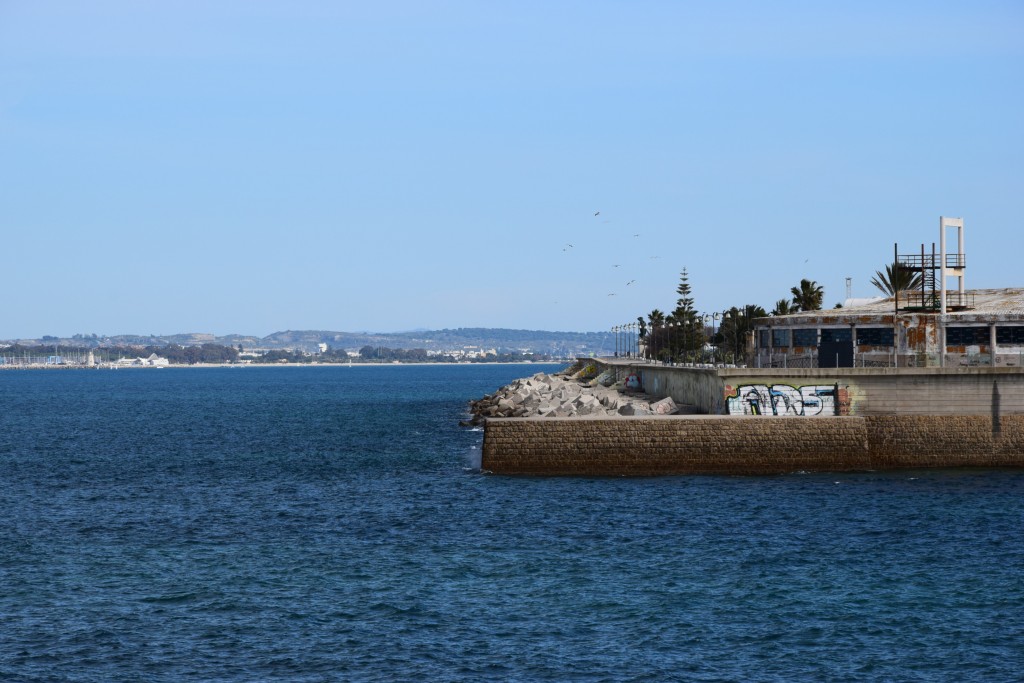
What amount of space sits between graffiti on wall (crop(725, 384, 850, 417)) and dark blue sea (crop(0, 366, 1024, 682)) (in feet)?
11.7

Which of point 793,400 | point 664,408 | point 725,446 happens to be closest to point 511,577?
point 725,446

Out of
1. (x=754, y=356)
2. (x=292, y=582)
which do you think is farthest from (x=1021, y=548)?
(x=754, y=356)

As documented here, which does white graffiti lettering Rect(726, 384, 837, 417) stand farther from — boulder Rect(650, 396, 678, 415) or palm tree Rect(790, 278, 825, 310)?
palm tree Rect(790, 278, 825, 310)

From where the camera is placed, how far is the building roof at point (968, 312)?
5641cm

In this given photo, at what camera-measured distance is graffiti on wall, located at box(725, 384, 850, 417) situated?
50938 millimetres

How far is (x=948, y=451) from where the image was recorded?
49812 millimetres

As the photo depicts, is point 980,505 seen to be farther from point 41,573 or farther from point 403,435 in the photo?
point 403,435

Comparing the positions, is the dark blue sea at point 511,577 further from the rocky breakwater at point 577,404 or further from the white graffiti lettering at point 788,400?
the rocky breakwater at point 577,404

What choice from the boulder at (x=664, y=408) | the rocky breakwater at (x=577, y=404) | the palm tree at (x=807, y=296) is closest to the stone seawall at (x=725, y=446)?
the rocky breakwater at (x=577, y=404)

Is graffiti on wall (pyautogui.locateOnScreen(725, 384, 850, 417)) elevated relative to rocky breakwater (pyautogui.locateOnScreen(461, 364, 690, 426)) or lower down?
elevated

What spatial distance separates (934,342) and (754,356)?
946cm

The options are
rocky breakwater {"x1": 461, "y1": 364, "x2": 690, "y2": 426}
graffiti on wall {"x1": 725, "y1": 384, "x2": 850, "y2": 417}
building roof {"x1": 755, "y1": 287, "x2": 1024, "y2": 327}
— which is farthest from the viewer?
rocky breakwater {"x1": 461, "y1": 364, "x2": 690, "y2": 426}

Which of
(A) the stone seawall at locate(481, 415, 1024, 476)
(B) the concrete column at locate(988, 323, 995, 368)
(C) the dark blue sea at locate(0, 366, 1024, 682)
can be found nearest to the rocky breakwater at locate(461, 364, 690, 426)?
(A) the stone seawall at locate(481, 415, 1024, 476)

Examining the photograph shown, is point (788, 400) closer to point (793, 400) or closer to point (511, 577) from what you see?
point (793, 400)
